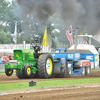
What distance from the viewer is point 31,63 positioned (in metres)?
14.0

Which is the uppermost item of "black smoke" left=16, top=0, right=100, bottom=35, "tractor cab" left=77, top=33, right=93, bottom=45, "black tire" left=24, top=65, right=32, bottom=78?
"black smoke" left=16, top=0, right=100, bottom=35

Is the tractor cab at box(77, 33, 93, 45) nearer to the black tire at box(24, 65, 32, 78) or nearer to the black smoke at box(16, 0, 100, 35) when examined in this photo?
the black smoke at box(16, 0, 100, 35)

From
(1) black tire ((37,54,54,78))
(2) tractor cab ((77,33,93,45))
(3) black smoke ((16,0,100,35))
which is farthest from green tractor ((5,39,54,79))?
(2) tractor cab ((77,33,93,45))

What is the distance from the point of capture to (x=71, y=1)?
14.5 meters

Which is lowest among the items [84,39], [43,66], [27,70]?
[27,70]

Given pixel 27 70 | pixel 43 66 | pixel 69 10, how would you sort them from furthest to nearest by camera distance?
pixel 69 10
pixel 43 66
pixel 27 70

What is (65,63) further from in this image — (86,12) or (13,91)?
(13,91)

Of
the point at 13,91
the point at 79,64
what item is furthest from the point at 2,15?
the point at 13,91

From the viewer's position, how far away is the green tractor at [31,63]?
13227 mm

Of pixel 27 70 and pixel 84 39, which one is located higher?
pixel 84 39

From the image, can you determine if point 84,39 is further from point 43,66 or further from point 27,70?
point 27,70

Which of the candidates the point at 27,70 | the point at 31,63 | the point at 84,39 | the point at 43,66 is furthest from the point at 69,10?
the point at 84,39

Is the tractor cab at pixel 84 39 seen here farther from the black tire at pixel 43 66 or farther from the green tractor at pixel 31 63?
the black tire at pixel 43 66

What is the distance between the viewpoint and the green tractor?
13227 millimetres
